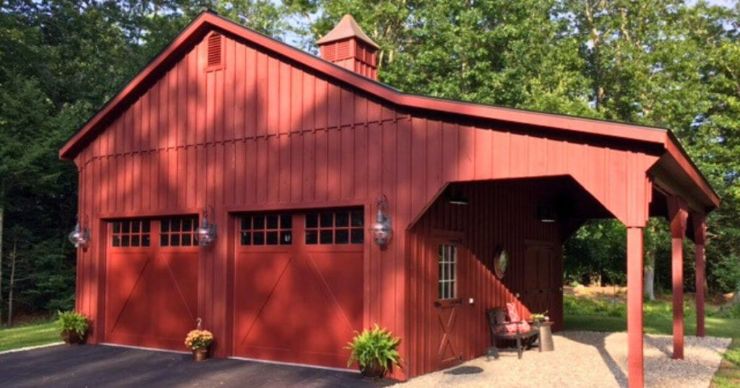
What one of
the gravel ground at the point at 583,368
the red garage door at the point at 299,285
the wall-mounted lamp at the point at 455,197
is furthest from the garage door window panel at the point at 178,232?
the gravel ground at the point at 583,368

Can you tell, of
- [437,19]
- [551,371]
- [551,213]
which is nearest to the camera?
[551,371]

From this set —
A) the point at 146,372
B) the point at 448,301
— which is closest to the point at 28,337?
the point at 146,372

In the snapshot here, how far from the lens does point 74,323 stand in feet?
41.5

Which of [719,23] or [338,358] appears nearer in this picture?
[338,358]

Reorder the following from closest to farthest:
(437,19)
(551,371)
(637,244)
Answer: (637,244) → (551,371) → (437,19)

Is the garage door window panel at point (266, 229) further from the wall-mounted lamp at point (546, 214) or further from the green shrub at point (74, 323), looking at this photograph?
the wall-mounted lamp at point (546, 214)

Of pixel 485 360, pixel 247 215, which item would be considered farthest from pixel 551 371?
pixel 247 215

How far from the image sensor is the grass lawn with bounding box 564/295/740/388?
10.1m

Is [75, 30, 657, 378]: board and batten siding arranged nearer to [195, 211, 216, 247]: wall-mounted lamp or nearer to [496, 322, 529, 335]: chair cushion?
[195, 211, 216, 247]: wall-mounted lamp

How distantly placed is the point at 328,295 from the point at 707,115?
23.7 metres

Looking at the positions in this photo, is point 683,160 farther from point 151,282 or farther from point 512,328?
point 151,282

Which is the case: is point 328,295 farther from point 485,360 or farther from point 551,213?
point 551,213

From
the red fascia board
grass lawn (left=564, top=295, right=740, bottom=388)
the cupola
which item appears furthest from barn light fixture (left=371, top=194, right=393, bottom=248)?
grass lawn (left=564, top=295, right=740, bottom=388)

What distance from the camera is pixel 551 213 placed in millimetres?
15078
